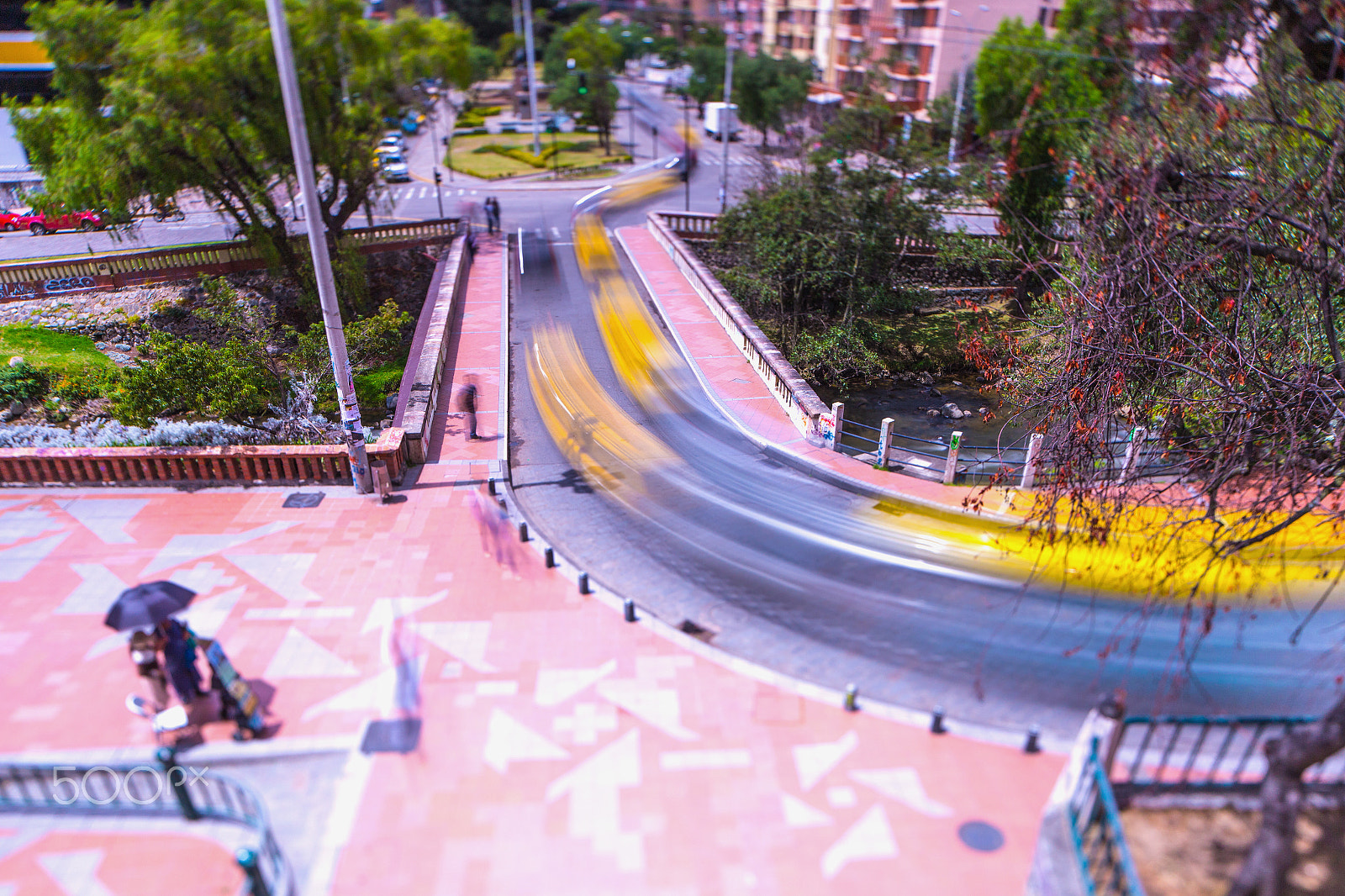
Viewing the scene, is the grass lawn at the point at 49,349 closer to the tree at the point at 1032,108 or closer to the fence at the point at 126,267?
the fence at the point at 126,267

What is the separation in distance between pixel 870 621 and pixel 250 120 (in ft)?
80.8

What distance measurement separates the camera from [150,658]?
985cm

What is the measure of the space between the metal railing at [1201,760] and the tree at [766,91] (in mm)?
55742

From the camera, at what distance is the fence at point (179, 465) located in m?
15.8

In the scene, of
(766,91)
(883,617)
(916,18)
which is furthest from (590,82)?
(883,617)

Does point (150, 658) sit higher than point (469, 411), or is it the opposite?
point (150, 658)

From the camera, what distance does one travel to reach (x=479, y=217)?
42.4 m

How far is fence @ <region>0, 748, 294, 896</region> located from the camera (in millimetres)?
8656

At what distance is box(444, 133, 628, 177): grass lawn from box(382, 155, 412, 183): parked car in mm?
3009

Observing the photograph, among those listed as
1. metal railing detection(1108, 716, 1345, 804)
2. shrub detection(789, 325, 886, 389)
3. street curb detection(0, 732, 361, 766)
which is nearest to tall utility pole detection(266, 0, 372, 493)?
street curb detection(0, 732, 361, 766)

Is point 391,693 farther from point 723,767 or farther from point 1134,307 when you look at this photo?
point 1134,307

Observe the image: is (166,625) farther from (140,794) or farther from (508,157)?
(508,157)

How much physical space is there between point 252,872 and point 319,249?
31.9 feet

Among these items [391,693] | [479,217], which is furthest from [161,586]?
[479,217]
